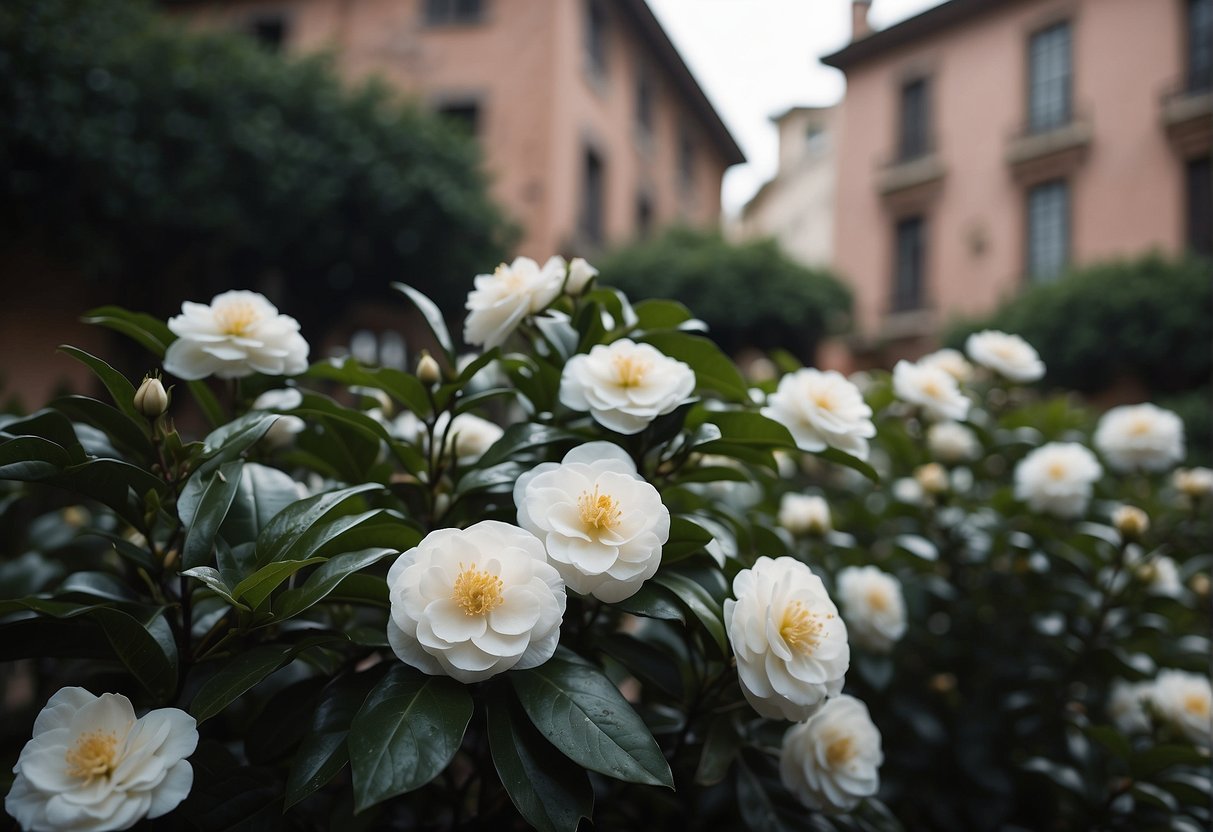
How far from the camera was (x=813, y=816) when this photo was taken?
968 mm

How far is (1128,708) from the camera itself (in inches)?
59.9

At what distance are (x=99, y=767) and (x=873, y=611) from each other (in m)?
1.08

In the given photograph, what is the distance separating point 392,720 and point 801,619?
39cm

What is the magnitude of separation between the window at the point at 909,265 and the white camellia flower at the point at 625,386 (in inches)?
444

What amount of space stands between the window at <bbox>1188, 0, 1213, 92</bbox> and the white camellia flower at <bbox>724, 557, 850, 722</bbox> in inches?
437

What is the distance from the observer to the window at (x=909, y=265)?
1137 cm

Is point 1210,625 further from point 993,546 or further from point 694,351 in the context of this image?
point 694,351

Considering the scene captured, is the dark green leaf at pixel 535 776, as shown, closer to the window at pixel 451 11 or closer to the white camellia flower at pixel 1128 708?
the white camellia flower at pixel 1128 708

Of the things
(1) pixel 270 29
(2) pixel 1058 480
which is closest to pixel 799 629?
(2) pixel 1058 480

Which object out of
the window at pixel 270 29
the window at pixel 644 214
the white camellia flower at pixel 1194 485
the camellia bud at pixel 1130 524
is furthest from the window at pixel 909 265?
the camellia bud at pixel 1130 524

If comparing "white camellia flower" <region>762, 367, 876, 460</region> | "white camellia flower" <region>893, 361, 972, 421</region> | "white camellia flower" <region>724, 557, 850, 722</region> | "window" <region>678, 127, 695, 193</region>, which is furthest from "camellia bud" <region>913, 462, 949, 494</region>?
"window" <region>678, 127, 695, 193</region>

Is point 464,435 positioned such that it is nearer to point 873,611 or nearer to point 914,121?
point 873,611

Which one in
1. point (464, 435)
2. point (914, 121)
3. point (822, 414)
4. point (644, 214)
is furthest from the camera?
point (644, 214)

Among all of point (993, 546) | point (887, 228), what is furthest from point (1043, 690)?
point (887, 228)
